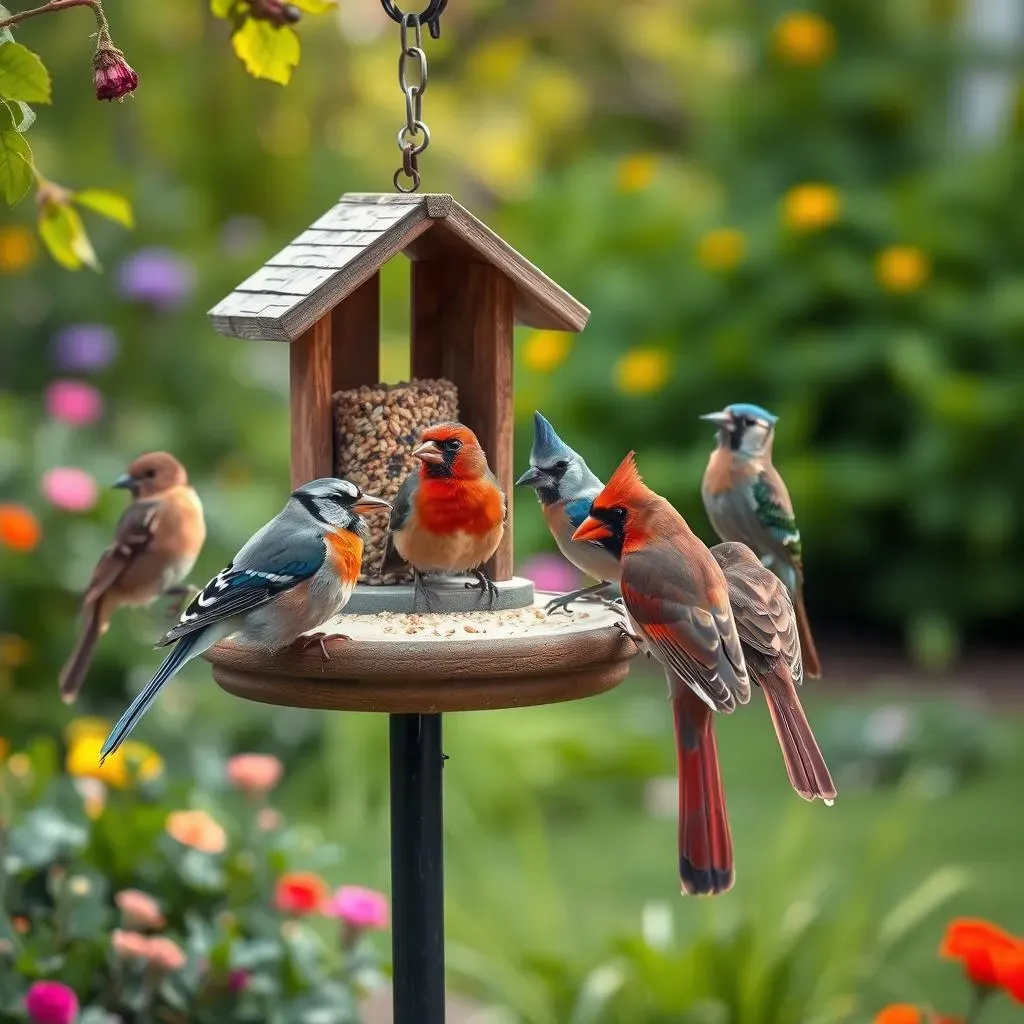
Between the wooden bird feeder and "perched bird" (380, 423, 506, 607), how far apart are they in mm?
105

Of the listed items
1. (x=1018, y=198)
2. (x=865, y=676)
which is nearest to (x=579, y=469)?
(x=865, y=676)

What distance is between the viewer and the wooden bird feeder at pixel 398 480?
249 cm

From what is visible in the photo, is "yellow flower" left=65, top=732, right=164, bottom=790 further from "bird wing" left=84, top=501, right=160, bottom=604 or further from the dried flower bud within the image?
the dried flower bud

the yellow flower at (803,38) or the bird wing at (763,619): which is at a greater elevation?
the yellow flower at (803,38)

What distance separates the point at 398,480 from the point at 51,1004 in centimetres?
107

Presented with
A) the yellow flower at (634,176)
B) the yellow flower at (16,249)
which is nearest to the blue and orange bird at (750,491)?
the yellow flower at (16,249)

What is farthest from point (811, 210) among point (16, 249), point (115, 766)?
point (115, 766)

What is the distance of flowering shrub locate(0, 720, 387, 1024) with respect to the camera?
124 inches

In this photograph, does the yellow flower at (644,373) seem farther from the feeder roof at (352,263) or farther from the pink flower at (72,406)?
the feeder roof at (352,263)

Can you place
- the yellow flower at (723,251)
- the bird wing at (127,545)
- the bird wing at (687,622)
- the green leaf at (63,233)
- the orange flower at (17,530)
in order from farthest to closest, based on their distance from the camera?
the yellow flower at (723,251) < the orange flower at (17,530) < the bird wing at (127,545) < the green leaf at (63,233) < the bird wing at (687,622)

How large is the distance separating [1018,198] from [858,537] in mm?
1806

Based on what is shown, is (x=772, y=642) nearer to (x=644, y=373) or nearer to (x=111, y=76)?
(x=111, y=76)

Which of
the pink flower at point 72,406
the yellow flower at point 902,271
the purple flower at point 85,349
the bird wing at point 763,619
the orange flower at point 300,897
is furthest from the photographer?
the yellow flower at point 902,271

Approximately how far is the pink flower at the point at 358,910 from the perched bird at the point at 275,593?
1031 millimetres
